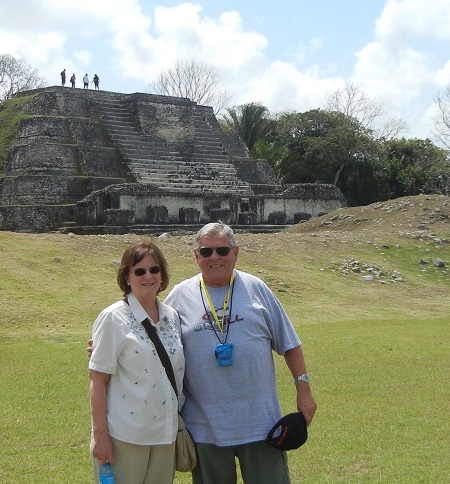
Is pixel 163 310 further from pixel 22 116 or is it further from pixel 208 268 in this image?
pixel 22 116

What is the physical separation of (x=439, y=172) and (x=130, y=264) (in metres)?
35.2

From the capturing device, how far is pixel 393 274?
16.3 metres

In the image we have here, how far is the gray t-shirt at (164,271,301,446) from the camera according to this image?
3.36 m

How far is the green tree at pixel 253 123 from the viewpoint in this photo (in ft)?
142

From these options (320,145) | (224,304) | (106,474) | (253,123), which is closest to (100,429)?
(106,474)

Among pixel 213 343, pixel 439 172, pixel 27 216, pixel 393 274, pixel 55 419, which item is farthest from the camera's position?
pixel 439 172

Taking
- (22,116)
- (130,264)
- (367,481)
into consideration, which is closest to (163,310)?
(130,264)

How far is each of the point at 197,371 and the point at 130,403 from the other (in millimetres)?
356

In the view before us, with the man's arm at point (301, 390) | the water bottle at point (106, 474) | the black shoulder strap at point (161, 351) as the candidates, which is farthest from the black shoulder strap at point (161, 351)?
the man's arm at point (301, 390)

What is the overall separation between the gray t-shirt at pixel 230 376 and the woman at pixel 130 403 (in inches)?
6.4

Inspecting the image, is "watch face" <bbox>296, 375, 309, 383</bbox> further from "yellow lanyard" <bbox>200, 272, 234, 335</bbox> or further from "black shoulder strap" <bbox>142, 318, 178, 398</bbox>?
"black shoulder strap" <bbox>142, 318, 178, 398</bbox>

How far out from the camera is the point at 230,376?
337cm

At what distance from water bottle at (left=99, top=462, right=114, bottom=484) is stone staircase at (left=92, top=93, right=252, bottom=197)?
2107 cm

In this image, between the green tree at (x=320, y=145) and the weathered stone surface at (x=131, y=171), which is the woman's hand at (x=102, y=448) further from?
the green tree at (x=320, y=145)
